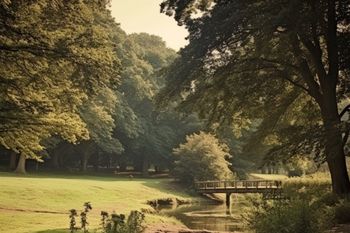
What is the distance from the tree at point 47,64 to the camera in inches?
650

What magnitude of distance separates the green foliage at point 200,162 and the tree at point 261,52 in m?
26.2

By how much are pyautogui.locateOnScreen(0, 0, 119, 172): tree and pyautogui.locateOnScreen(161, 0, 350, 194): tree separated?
412cm

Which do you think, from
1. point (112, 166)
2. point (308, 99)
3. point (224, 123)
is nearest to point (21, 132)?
point (224, 123)

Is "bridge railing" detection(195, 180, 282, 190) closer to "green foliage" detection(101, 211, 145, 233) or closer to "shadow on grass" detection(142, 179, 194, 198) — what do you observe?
"shadow on grass" detection(142, 179, 194, 198)

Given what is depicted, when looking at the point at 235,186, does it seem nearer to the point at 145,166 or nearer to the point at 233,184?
Answer: the point at 233,184

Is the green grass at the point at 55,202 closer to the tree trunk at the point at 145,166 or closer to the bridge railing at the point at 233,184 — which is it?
the bridge railing at the point at 233,184

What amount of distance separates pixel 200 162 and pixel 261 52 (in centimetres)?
3287

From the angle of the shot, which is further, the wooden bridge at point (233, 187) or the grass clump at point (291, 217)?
the wooden bridge at point (233, 187)

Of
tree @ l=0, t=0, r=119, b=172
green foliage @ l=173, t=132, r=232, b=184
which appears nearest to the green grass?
tree @ l=0, t=0, r=119, b=172

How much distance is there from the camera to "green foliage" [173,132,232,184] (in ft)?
167

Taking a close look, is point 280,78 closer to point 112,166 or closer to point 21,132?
point 21,132

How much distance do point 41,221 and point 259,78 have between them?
39.9 feet

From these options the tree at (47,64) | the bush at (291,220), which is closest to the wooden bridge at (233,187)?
the tree at (47,64)

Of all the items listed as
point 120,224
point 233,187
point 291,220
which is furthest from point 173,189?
point 120,224
